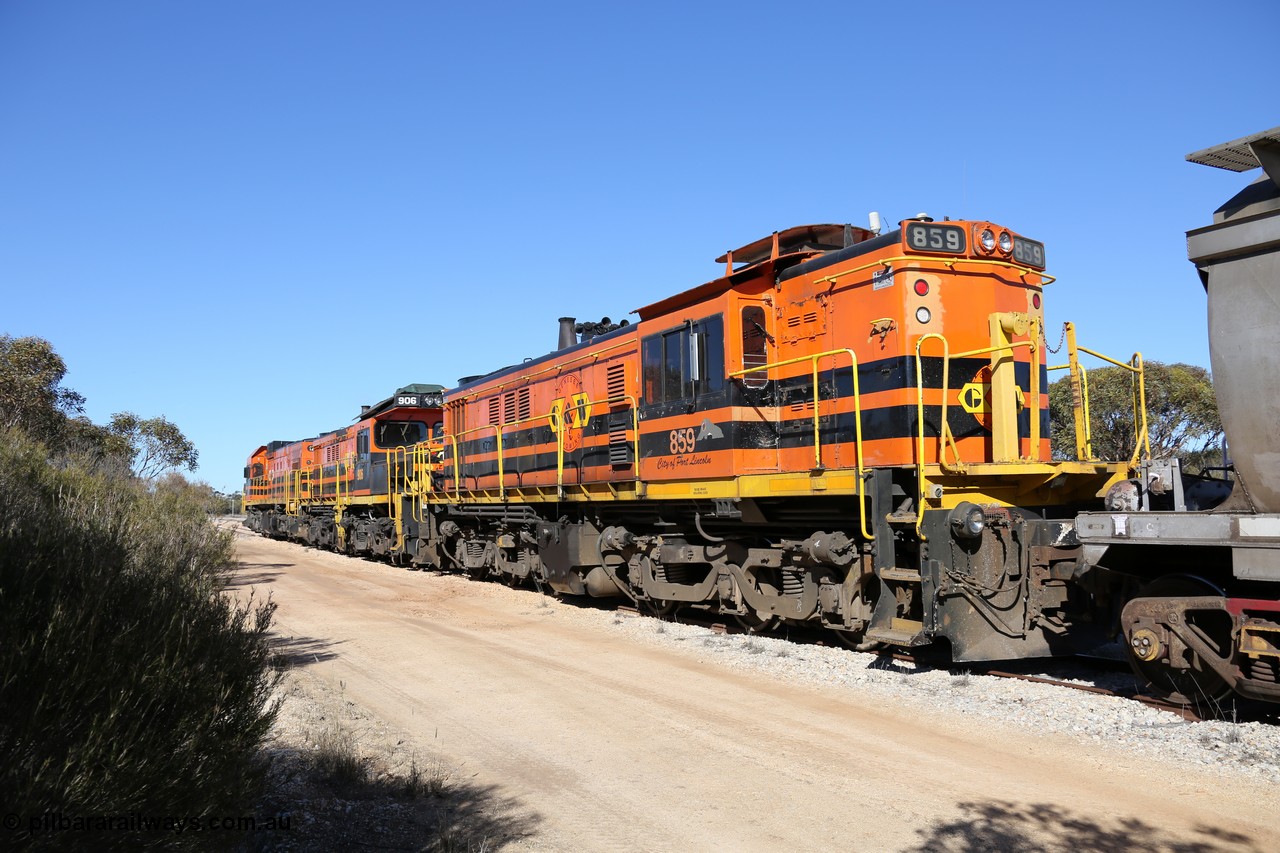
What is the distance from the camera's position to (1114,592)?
25.0 feet

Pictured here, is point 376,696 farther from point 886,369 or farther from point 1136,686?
point 1136,686

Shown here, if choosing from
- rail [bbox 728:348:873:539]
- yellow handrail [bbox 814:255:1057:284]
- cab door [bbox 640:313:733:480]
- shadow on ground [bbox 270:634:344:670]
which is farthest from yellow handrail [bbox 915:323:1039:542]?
shadow on ground [bbox 270:634:344:670]

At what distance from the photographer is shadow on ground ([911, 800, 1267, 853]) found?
4.53 meters

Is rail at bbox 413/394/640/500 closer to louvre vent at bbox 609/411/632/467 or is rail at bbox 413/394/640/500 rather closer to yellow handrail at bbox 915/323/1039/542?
louvre vent at bbox 609/411/632/467

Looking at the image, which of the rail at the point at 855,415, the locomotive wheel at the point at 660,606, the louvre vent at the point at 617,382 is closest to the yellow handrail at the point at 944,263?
the rail at the point at 855,415

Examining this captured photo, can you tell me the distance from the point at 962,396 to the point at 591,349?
6.77 m

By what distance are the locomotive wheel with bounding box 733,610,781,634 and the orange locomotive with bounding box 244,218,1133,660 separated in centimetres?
5

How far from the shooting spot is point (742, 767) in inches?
236

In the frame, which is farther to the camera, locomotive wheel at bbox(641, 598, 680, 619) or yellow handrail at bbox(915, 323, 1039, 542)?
locomotive wheel at bbox(641, 598, 680, 619)

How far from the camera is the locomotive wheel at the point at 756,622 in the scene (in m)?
10.8

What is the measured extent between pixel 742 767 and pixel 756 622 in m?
5.07

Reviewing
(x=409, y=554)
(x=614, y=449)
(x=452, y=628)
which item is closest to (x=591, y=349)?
(x=614, y=449)

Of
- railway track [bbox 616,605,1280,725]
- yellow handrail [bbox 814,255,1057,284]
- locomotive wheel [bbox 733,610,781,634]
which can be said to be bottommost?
railway track [bbox 616,605,1280,725]

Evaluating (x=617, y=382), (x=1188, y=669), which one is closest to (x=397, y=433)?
(x=617, y=382)
